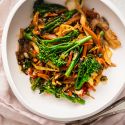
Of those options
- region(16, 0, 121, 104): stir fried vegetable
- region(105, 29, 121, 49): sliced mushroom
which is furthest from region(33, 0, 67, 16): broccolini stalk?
region(105, 29, 121, 49): sliced mushroom

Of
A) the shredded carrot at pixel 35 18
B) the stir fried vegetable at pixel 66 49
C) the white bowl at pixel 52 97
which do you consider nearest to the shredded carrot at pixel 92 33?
the stir fried vegetable at pixel 66 49

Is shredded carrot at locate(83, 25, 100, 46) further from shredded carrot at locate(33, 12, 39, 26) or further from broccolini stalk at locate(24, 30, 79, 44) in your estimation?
shredded carrot at locate(33, 12, 39, 26)

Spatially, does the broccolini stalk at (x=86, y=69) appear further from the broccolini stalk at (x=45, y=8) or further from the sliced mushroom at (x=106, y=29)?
the broccolini stalk at (x=45, y=8)

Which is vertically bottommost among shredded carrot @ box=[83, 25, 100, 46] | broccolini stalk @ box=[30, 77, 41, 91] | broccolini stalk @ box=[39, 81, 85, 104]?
broccolini stalk @ box=[30, 77, 41, 91]

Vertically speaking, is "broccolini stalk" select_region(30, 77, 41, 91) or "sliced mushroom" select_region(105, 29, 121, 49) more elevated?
"sliced mushroom" select_region(105, 29, 121, 49)

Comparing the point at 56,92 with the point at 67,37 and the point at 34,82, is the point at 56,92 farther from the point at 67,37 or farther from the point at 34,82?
the point at 67,37

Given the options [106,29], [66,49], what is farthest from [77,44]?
[106,29]

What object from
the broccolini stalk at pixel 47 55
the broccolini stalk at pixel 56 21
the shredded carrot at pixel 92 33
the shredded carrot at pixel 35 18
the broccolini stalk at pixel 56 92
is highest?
the shredded carrot at pixel 92 33
